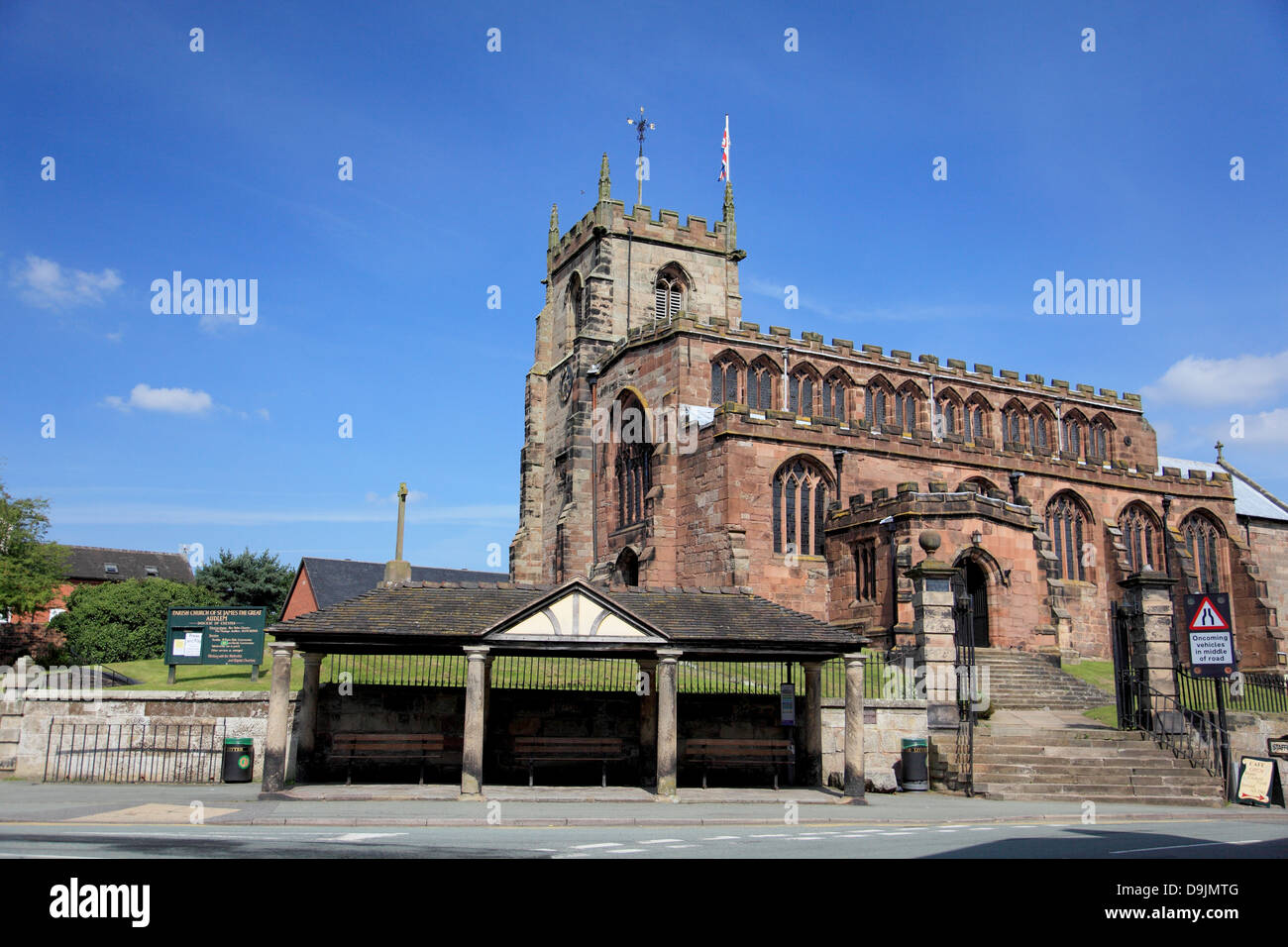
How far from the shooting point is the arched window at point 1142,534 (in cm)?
4151

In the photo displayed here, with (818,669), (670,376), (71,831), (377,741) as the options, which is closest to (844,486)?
(670,376)

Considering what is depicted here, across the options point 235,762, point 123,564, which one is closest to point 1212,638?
point 235,762

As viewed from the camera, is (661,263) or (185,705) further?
(661,263)

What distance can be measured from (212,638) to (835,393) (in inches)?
1059

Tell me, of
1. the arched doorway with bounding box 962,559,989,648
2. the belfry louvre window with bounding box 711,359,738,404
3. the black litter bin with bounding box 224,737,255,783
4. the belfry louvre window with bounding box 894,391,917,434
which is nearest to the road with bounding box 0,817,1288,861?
the black litter bin with bounding box 224,737,255,783

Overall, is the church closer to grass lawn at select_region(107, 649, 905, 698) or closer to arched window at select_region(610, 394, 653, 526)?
arched window at select_region(610, 394, 653, 526)

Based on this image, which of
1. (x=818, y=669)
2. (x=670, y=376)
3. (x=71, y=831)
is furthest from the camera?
(x=670, y=376)

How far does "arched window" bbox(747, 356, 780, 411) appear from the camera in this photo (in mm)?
40375

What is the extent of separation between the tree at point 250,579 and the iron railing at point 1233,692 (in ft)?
174

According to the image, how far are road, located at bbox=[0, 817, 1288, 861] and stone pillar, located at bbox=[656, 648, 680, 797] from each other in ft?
9.27
